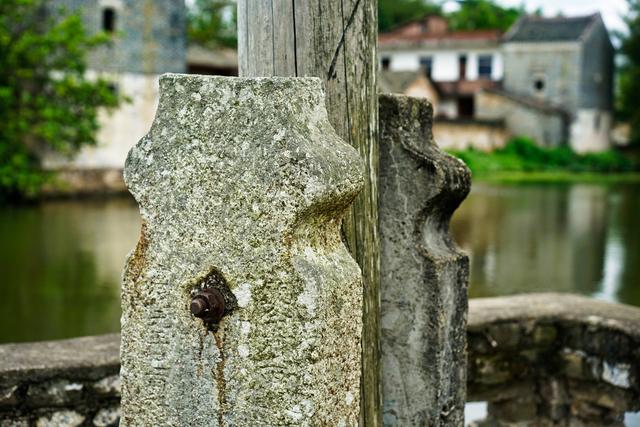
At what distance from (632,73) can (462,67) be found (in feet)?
30.5

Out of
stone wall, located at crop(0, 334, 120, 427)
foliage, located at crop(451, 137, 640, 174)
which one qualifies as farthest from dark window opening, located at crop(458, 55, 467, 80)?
stone wall, located at crop(0, 334, 120, 427)

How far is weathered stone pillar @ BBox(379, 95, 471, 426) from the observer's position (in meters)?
2.84

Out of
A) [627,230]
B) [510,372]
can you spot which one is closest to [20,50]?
[627,230]

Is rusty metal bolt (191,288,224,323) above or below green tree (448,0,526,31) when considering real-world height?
below

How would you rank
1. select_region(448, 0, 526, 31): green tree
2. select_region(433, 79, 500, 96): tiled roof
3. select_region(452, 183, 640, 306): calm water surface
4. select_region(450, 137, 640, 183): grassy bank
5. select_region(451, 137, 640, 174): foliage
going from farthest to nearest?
select_region(448, 0, 526, 31): green tree → select_region(433, 79, 500, 96): tiled roof → select_region(451, 137, 640, 174): foliage → select_region(450, 137, 640, 183): grassy bank → select_region(452, 183, 640, 306): calm water surface

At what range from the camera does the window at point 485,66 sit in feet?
161

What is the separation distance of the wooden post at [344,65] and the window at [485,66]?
156 feet

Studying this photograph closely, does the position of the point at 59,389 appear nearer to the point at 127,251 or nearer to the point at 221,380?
the point at 221,380

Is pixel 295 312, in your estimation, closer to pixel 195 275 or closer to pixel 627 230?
pixel 195 275

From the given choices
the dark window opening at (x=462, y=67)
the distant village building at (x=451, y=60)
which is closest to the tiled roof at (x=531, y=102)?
the distant village building at (x=451, y=60)

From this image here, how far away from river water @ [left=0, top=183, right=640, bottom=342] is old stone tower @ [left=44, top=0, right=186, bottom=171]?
471 centimetres

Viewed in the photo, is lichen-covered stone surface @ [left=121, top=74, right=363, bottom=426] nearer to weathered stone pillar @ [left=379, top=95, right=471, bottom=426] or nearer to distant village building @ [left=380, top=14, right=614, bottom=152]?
weathered stone pillar @ [left=379, top=95, right=471, bottom=426]

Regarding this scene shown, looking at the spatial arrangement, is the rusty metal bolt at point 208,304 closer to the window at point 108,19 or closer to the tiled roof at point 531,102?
the window at point 108,19

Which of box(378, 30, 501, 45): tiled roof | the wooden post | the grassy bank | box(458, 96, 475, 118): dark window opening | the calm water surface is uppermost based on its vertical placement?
box(378, 30, 501, 45): tiled roof
